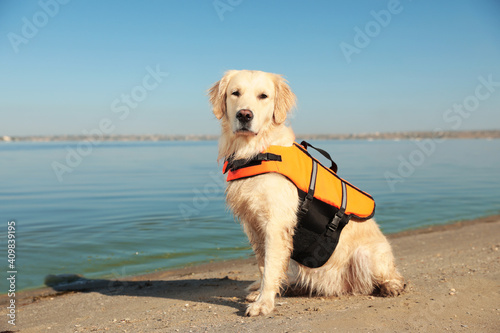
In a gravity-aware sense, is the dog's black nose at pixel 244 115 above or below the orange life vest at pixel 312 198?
above

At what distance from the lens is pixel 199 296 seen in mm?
4816

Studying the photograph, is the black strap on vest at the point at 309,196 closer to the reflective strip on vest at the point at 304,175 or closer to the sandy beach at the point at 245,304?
the reflective strip on vest at the point at 304,175

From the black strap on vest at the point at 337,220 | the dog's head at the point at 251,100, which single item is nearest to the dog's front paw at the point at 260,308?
the black strap on vest at the point at 337,220

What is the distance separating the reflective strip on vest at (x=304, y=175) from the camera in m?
3.86

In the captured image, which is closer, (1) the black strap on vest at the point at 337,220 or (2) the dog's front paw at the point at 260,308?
(2) the dog's front paw at the point at 260,308

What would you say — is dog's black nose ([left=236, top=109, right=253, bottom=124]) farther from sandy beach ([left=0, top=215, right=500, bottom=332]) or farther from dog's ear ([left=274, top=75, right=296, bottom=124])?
sandy beach ([left=0, top=215, right=500, bottom=332])

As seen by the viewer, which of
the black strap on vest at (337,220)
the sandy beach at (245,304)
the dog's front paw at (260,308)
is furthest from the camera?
the black strap on vest at (337,220)

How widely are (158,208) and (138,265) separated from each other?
501 centimetres

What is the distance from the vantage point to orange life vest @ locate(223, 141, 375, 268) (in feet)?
12.8

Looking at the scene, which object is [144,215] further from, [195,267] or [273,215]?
[273,215]

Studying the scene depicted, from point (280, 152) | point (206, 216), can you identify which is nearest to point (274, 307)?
point (280, 152)

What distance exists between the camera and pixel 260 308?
375 centimetres

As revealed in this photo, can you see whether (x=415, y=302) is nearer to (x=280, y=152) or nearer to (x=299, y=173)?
(x=299, y=173)

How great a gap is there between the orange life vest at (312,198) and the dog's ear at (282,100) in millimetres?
347
